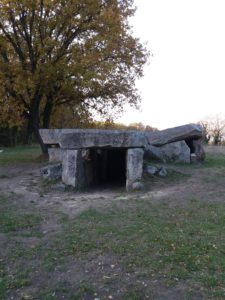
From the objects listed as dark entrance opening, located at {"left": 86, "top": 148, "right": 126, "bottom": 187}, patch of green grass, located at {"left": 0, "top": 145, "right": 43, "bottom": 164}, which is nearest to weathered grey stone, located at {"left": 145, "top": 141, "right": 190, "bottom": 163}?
dark entrance opening, located at {"left": 86, "top": 148, "right": 126, "bottom": 187}

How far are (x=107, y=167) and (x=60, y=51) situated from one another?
201 inches

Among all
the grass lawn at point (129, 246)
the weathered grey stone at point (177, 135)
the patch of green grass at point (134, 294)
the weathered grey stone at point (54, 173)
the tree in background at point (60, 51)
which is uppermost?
the tree in background at point (60, 51)

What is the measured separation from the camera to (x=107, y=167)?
14797 millimetres

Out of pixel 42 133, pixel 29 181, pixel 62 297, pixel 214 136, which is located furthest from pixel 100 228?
pixel 214 136

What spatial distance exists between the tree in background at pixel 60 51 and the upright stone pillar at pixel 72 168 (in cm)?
458

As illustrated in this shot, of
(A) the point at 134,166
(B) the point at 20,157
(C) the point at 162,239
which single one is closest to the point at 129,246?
(C) the point at 162,239

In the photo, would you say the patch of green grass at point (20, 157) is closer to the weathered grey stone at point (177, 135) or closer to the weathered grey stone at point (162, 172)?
the weathered grey stone at point (177, 135)

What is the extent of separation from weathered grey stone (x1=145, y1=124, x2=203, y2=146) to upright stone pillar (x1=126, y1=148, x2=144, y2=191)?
3.04 meters

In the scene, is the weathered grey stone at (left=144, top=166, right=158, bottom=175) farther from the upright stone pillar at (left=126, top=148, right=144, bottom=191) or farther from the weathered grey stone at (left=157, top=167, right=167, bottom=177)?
the upright stone pillar at (left=126, top=148, right=144, bottom=191)

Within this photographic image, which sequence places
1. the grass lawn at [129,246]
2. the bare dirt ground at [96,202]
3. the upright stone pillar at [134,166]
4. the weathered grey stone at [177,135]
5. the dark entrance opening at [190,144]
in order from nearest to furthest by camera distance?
the bare dirt ground at [96,202] → the grass lawn at [129,246] → the upright stone pillar at [134,166] → the weathered grey stone at [177,135] → the dark entrance opening at [190,144]

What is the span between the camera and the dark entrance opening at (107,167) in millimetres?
13320

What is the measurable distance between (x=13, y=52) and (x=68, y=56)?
2.45m

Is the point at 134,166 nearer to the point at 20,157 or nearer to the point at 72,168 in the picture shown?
A: the point at 72,168

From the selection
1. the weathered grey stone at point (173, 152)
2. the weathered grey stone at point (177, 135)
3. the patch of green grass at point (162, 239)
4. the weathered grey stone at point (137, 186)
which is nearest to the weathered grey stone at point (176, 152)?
the weathered grey stone at point (173, 152)
